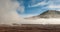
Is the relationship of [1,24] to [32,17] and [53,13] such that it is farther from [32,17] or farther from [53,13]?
[53,13]

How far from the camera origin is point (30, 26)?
1.18 meters

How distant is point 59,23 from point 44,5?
21 centimetres

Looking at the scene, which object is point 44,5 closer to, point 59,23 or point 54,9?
point 54,9

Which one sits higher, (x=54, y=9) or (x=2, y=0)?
(x=2, y=0)

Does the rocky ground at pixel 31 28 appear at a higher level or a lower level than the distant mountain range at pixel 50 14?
lower

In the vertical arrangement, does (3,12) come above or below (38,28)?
above

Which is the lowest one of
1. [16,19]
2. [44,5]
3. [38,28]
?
[38,28]

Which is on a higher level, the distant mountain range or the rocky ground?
the distant mountain range

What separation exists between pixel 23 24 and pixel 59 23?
0.32 metres

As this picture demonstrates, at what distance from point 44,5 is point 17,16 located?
0.88ft

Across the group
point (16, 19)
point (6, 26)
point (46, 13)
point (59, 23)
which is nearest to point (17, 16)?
point (16, 19)

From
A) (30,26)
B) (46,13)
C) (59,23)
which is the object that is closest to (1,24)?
(30,26)

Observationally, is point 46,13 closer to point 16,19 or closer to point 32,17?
point 32,17

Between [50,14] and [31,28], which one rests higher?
[50,14]
